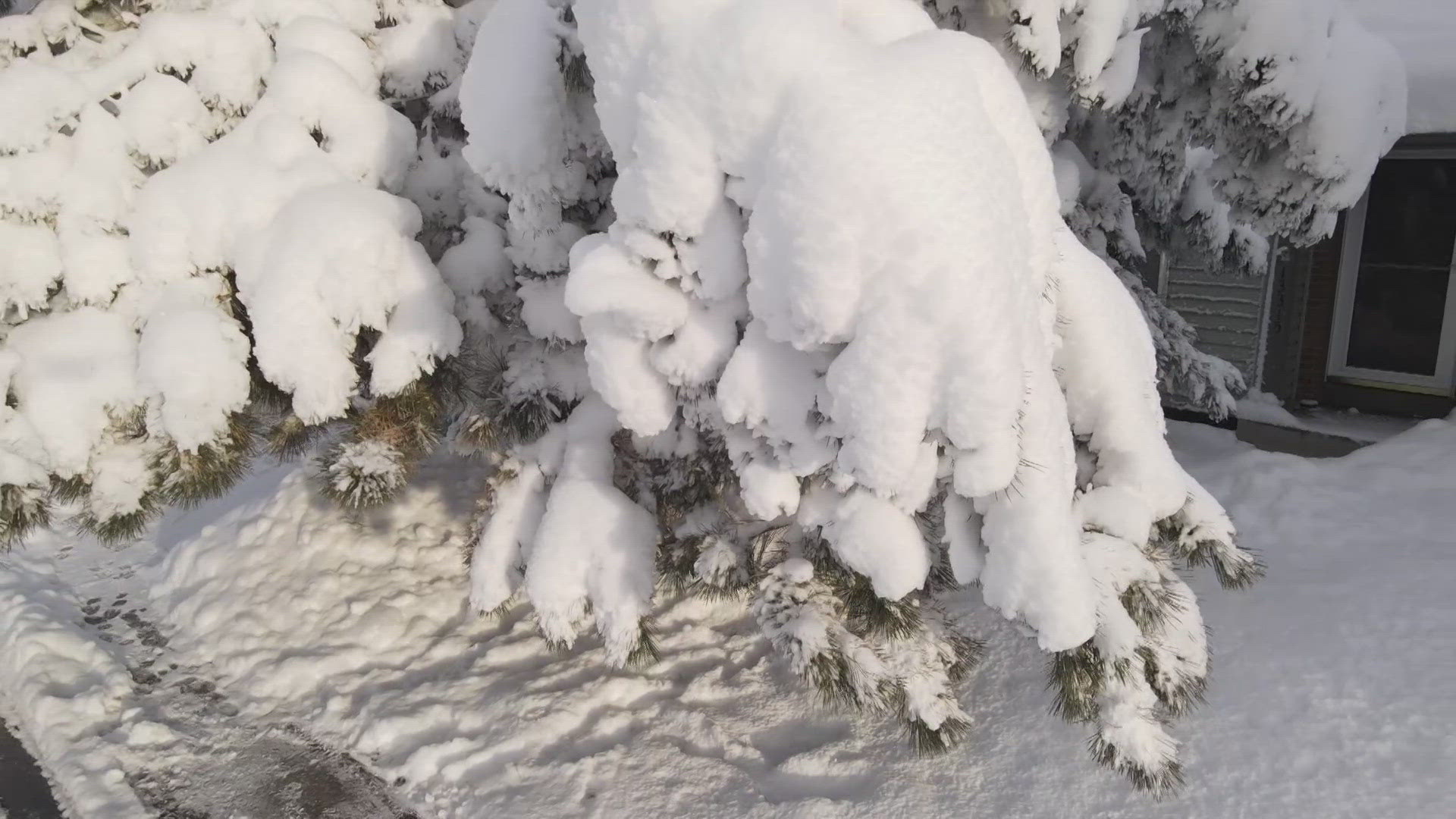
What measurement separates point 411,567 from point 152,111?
3151mm

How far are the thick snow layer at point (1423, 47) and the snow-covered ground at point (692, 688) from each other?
2.18 m

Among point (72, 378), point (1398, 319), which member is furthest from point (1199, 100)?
point (1398, 319)

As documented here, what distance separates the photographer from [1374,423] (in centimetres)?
693

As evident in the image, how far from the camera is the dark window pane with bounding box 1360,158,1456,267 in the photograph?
6.73 m

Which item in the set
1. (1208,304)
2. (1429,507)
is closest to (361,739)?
(1429,507)

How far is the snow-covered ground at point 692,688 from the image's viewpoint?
132 inches

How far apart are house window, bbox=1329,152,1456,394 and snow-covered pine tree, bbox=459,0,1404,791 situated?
4.45 meters

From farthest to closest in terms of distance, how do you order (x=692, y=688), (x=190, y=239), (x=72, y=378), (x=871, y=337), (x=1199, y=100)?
1. (x=692, y=688)
2. (x=1199, y=100)
3. (x=190, y=239)
4. (x=72, y=378)
5. (x=871, y=337)

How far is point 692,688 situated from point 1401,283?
6786mm

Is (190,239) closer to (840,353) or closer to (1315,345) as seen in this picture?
(840,353)

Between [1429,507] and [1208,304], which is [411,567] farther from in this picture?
[1208,304]

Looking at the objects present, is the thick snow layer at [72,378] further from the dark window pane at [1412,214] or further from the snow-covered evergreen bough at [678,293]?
the dark window pane at [1412,214]

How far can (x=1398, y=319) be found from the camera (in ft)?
23.2

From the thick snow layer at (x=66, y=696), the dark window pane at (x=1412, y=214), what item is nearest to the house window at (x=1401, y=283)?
the dark window pane at (x=1412, y=214)
